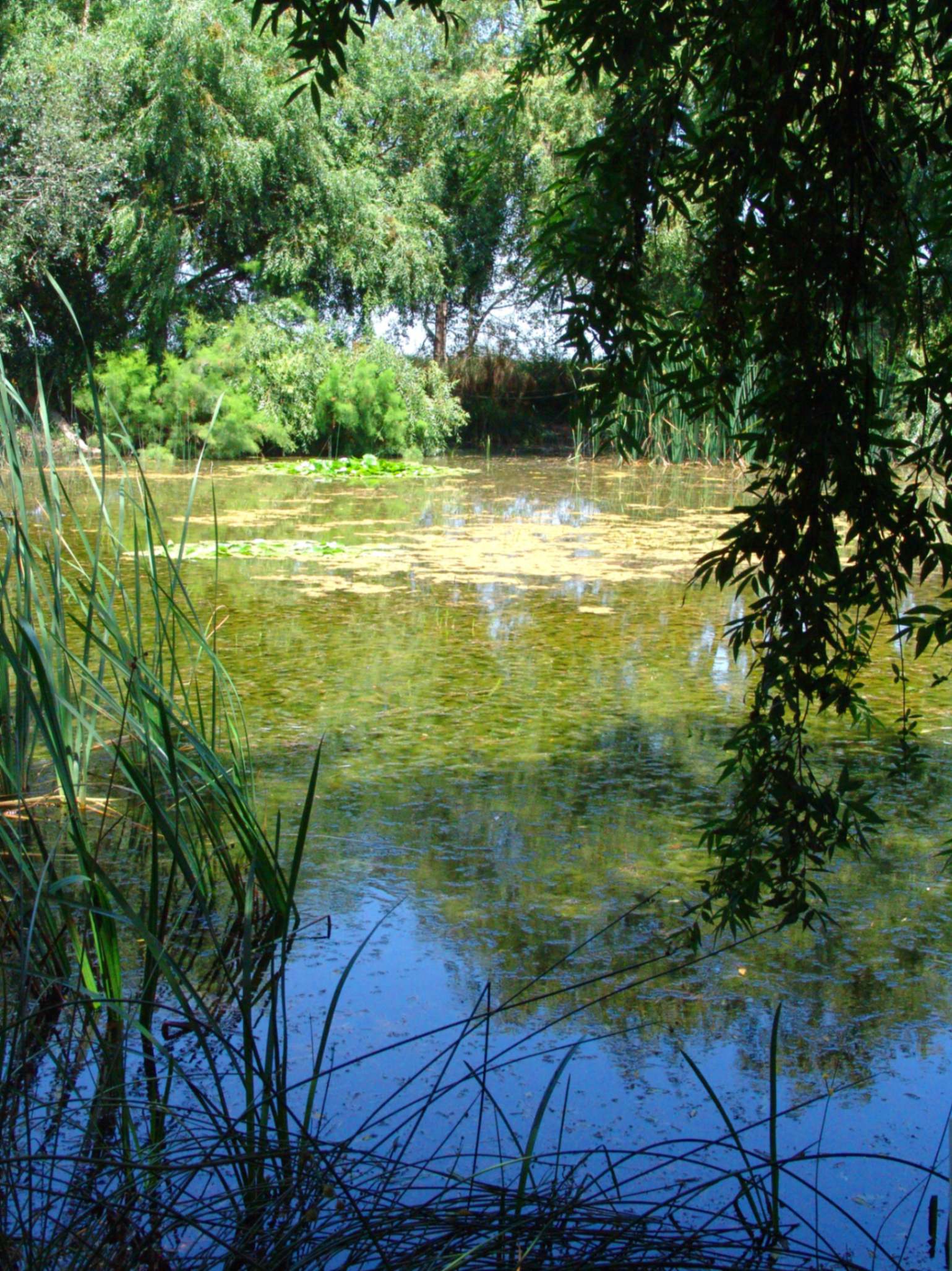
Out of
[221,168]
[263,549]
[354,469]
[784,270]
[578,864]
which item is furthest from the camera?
[221,168]

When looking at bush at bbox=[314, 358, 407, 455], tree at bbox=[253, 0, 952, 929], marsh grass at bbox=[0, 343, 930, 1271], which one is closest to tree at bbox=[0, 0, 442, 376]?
bush at bbox=[314, 358, 407, 455]

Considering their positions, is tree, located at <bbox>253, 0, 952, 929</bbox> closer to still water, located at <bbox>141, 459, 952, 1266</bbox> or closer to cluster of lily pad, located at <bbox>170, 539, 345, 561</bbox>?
still water, located at <bbox>141, 459, 952, 1266</bbox>

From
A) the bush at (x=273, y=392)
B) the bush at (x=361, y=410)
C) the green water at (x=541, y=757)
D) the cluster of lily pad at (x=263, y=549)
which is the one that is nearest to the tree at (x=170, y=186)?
the bush at (x=273, y=392)

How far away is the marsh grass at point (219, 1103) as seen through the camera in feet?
3.88

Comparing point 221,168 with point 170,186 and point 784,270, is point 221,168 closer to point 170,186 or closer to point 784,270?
point 170,186

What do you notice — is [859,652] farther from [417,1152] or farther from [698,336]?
[417,1152]

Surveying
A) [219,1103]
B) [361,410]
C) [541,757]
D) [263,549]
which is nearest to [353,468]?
[361,410]

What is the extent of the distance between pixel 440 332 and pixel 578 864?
14.4 meters

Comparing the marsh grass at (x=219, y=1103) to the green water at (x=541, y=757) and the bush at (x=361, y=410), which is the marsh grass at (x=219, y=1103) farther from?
the bush at (x=361, y=410)

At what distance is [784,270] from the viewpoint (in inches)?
60.1

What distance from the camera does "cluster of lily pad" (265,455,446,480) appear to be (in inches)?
449

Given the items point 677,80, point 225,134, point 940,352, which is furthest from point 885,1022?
point 225,134

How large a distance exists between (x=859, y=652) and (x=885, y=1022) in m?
0.72

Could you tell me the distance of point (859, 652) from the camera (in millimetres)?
1710
